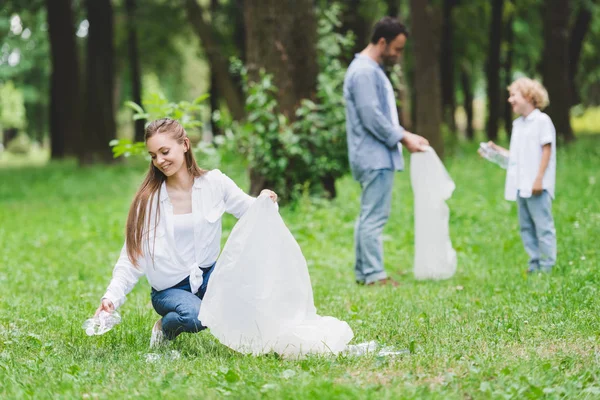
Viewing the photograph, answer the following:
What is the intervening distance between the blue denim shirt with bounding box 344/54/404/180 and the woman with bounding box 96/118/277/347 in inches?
111

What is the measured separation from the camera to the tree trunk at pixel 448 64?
25719 mm

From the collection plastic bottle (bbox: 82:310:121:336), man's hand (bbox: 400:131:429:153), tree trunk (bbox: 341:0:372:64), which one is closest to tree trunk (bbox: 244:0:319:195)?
man's hand (bbox: 400:131:429:153)

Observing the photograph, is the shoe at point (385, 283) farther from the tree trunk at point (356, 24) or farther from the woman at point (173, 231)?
the tree trunk at point (356, 24)

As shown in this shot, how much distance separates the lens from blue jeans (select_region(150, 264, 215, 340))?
4.91 meters

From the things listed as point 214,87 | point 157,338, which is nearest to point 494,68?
point 214,87

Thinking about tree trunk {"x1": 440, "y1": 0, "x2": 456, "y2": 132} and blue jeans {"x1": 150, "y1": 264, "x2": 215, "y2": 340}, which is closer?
blue jeans {"x1": 150, "y1": 264, "x2": 215, "y2": 340}

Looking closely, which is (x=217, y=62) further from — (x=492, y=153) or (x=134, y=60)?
(x=134, y=60)

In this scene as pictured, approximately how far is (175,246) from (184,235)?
0.28 feet

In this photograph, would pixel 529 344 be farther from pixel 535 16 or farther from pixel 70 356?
pixel 535 16

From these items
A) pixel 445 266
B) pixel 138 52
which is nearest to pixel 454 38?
pixel 138 52

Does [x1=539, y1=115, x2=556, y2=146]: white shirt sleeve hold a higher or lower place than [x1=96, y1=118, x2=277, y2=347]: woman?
higher

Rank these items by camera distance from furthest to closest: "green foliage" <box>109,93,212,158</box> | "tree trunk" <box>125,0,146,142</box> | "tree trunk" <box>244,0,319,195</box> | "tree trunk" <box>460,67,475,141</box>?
"tree trunk" <box>460,67,475,141</box>, "tree trunk" <box>125,0,146,142</box>, "tree trunk" <box>244,0,319,195</box>, "green foliage" <box>109,93,212,158</box>

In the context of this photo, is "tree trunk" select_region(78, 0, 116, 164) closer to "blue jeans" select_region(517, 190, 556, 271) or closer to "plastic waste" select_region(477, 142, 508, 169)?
"plastic waste" select_region(477, 142, 508, 169)

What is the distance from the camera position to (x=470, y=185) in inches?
579
